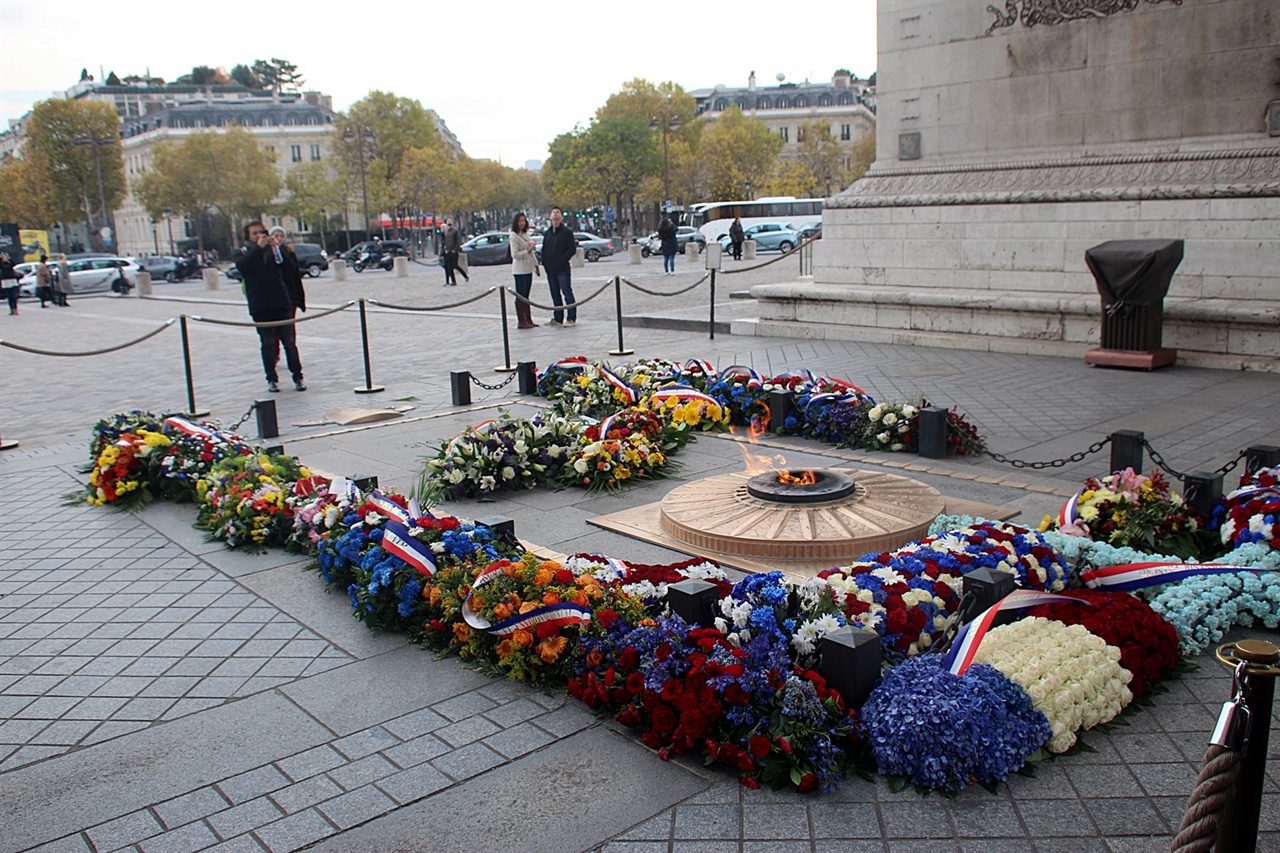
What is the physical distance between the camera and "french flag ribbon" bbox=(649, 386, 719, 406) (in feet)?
27.8

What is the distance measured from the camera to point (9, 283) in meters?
29.6

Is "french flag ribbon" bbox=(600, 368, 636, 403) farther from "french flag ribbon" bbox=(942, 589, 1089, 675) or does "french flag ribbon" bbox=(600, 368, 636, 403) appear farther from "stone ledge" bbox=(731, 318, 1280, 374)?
"stone ledge" bbox=(731, 318, 1280, 374)

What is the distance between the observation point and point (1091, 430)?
789 centimetres

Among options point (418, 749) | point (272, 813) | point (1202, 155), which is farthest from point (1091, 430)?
point (272, 813)

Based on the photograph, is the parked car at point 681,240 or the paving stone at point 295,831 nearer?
the paving stone at point 295,831

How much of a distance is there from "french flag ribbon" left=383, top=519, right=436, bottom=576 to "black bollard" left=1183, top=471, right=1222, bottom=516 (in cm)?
357

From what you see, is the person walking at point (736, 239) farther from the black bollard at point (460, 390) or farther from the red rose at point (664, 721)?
the red rose at point (664, 721)

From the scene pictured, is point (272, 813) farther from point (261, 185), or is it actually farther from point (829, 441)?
point (261, 185)

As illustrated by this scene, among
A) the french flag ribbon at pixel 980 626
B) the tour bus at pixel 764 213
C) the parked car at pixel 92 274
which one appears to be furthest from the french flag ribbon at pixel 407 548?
the tour bus at pixel 764 213

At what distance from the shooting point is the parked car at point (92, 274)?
36500mm

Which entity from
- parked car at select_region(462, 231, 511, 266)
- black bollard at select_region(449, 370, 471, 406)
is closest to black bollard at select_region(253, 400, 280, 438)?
black bollard at select_region(449, 370, 471, 406)

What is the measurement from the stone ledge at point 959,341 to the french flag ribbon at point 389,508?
8540 mm

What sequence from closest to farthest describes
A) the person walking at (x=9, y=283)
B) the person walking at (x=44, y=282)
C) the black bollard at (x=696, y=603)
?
the black bollard at (x=696, y=603) < the person walking at (x=9, y=283) < the person walking at (x=44, y=282)

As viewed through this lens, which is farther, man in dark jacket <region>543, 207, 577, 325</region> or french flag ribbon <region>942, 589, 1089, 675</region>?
man in dark jacket <region>543, 207, 577, 325</region>
